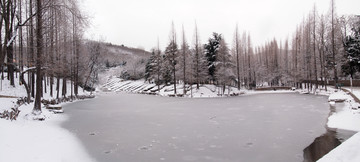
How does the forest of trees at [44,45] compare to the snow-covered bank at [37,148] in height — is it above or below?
above

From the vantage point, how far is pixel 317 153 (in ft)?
18.4

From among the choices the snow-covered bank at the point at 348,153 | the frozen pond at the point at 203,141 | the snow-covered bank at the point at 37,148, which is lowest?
the frozen pond at the point at 203,141

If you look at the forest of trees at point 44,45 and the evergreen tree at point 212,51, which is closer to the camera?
the forest of trees at point 44,45

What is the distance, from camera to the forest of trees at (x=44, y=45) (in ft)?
31.2

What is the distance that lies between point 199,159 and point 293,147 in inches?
123

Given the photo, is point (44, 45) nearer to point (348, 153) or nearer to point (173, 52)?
point (348, 153)

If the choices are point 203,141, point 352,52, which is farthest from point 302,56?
point 203,141

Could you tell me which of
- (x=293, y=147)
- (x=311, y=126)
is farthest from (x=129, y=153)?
(x=311, y=126)

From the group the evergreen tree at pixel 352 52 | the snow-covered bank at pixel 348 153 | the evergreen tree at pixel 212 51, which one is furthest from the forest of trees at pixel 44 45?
the evergreen tree at pixel 352 52

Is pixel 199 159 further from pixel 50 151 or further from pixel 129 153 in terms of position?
pixel 50 151

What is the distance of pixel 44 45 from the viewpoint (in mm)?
12461

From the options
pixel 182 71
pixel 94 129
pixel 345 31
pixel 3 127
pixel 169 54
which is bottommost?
pixel 94 129

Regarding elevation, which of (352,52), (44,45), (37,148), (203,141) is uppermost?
(352,52)

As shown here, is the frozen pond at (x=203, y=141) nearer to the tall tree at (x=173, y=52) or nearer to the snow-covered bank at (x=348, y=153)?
the snow-covered bank at (x=348, y=153)
